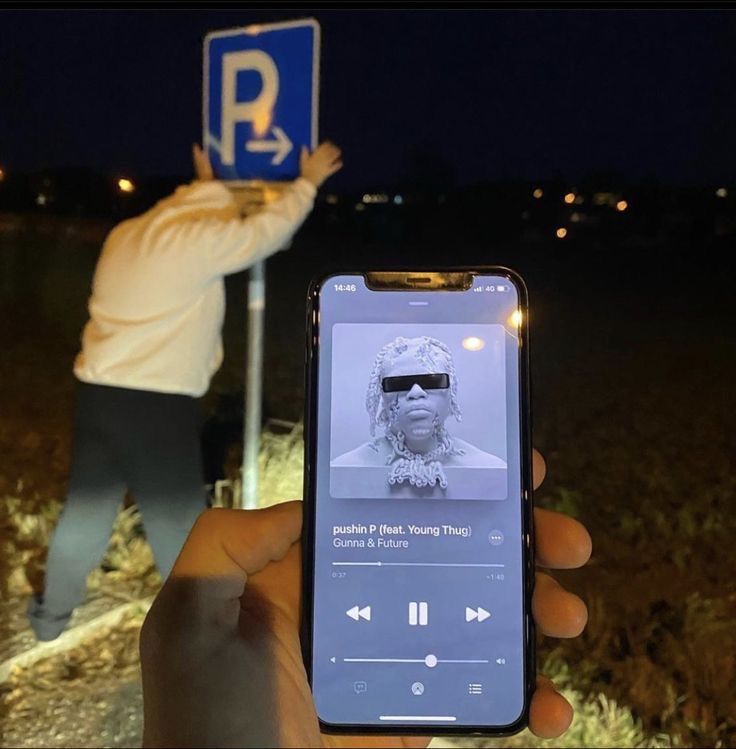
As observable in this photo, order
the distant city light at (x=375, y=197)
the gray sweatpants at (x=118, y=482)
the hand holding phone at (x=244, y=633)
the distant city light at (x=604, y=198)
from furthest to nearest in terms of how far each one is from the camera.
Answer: the distant city light at (x=375, y=197), the distant city light at (x=604, y=198), the gray sweatpants at (x=118, y=482), the hand holding phone at (x=244, y=633)

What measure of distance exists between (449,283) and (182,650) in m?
0.37

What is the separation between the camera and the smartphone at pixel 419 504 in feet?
2.06

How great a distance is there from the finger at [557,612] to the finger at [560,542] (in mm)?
23

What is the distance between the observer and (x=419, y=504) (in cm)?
64

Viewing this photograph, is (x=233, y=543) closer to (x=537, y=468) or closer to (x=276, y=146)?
(x=537, y=468)

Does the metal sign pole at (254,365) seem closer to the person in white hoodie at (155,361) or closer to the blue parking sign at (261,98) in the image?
the person in white hoodie at (155,361)

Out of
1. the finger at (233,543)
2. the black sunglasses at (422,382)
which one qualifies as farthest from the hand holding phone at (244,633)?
the black sunglasses at (422,382)

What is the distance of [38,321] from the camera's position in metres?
2.09

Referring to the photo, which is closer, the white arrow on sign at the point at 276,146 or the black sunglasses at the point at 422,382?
the black sunglasses at the point at 422,382

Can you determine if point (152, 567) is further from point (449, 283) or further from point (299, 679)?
point (449, 283)

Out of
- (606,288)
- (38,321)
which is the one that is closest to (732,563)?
(38,321)

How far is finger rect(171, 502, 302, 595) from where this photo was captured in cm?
59

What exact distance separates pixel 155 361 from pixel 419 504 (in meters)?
0.66

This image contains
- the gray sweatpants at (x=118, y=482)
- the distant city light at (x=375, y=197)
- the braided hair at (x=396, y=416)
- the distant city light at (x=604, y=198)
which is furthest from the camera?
the distant city light at (x=375, y=197)
